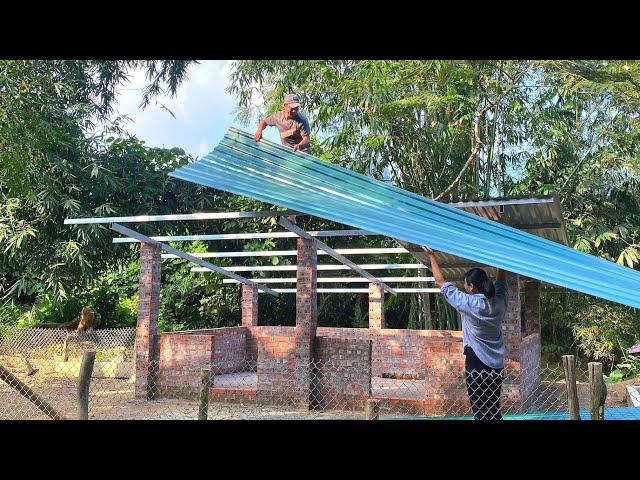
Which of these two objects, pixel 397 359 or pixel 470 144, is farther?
pixel 470 144

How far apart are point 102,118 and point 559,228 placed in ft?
37.2

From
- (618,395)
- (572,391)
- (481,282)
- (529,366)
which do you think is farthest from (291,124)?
(618,395)

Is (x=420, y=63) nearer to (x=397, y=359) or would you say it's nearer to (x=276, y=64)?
(x=276, y=64)

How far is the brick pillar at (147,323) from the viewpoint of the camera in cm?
880

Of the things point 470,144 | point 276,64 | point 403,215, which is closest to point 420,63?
point 470,144

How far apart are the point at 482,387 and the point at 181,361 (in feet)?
14.4

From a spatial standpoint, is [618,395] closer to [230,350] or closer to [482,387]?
[482,387]

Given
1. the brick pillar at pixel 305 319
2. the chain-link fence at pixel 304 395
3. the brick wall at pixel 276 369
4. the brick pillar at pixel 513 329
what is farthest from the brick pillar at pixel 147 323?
the brick pillar at pixel 513 329

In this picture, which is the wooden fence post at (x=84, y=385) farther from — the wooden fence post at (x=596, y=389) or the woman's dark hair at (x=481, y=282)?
the wooden fence post at (x=596, y=389)

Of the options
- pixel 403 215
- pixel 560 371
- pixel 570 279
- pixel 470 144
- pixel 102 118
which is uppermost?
pixel 102 118

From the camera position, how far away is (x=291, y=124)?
8.09m

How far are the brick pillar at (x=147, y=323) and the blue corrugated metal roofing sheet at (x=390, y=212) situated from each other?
2.17 metres

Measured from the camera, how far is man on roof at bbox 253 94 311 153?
311 inches
